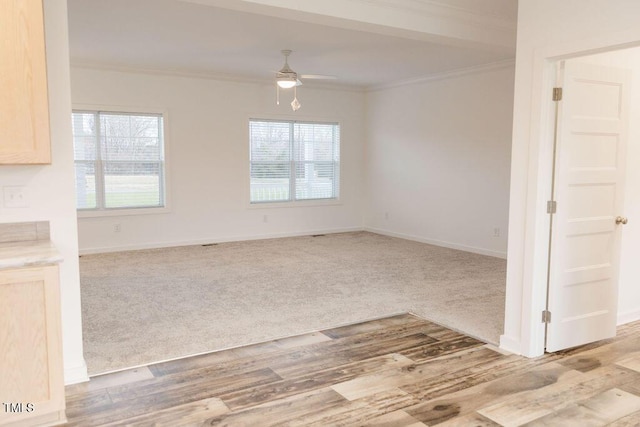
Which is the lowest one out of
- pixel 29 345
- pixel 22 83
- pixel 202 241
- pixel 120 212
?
pixel 202 241

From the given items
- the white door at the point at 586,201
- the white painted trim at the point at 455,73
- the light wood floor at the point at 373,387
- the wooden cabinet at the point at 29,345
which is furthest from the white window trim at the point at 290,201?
the wooden cabinet at the point at 29,345

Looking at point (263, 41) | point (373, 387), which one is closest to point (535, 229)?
point (373, 387)

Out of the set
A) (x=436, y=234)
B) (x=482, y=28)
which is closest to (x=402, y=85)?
(x=436, y=234)

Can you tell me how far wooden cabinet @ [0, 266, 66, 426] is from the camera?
2289 mm

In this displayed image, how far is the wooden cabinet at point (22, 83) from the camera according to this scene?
7.79ft

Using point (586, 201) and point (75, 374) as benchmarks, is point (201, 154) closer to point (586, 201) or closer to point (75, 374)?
point (75, 374)

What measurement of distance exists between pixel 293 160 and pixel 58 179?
19.9ft

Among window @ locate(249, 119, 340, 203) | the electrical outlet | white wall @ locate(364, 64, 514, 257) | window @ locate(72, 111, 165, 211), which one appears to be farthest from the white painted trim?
the electrical outlet

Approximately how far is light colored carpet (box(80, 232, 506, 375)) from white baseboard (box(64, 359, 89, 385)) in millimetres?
133

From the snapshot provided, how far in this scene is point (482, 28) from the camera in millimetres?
4426

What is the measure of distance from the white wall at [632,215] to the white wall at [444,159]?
107 inches

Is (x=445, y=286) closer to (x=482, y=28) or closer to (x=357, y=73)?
(x=482, y=28)

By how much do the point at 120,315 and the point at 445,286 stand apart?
126 inches

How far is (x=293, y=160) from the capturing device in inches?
346
